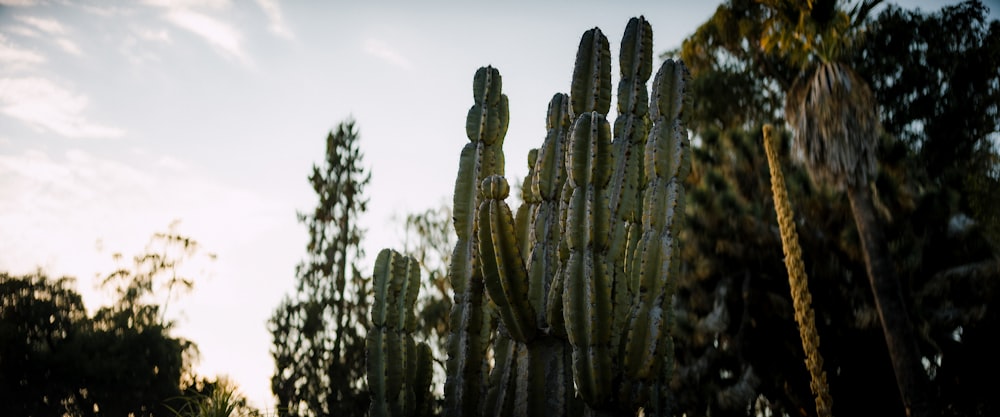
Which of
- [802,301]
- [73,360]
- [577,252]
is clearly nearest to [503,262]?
[577,252]

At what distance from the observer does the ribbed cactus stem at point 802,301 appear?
787cm

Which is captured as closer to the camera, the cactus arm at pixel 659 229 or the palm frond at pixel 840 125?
the cactus arm at pixel 659 229

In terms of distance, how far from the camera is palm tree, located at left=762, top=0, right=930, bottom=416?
940cm

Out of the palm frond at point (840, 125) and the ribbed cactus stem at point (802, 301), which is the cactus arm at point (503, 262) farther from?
the palm frond at point (840, 125)

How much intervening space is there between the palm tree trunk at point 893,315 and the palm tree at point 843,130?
0.01m

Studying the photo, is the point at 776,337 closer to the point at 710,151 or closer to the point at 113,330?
the point at 710,151

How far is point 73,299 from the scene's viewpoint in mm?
28766

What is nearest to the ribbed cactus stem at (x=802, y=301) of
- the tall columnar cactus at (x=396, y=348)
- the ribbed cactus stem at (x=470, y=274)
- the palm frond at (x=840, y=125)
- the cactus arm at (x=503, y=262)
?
the palm frond at (x=840, y=125)

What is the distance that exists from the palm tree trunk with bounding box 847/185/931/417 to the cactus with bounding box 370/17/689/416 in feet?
15.6

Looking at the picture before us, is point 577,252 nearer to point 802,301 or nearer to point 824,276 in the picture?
point 802,301

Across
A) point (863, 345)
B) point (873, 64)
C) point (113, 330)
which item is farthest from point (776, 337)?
point (113, 330)

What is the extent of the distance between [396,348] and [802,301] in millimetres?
5574

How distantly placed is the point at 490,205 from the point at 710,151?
38.1ft

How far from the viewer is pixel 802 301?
340 inches
